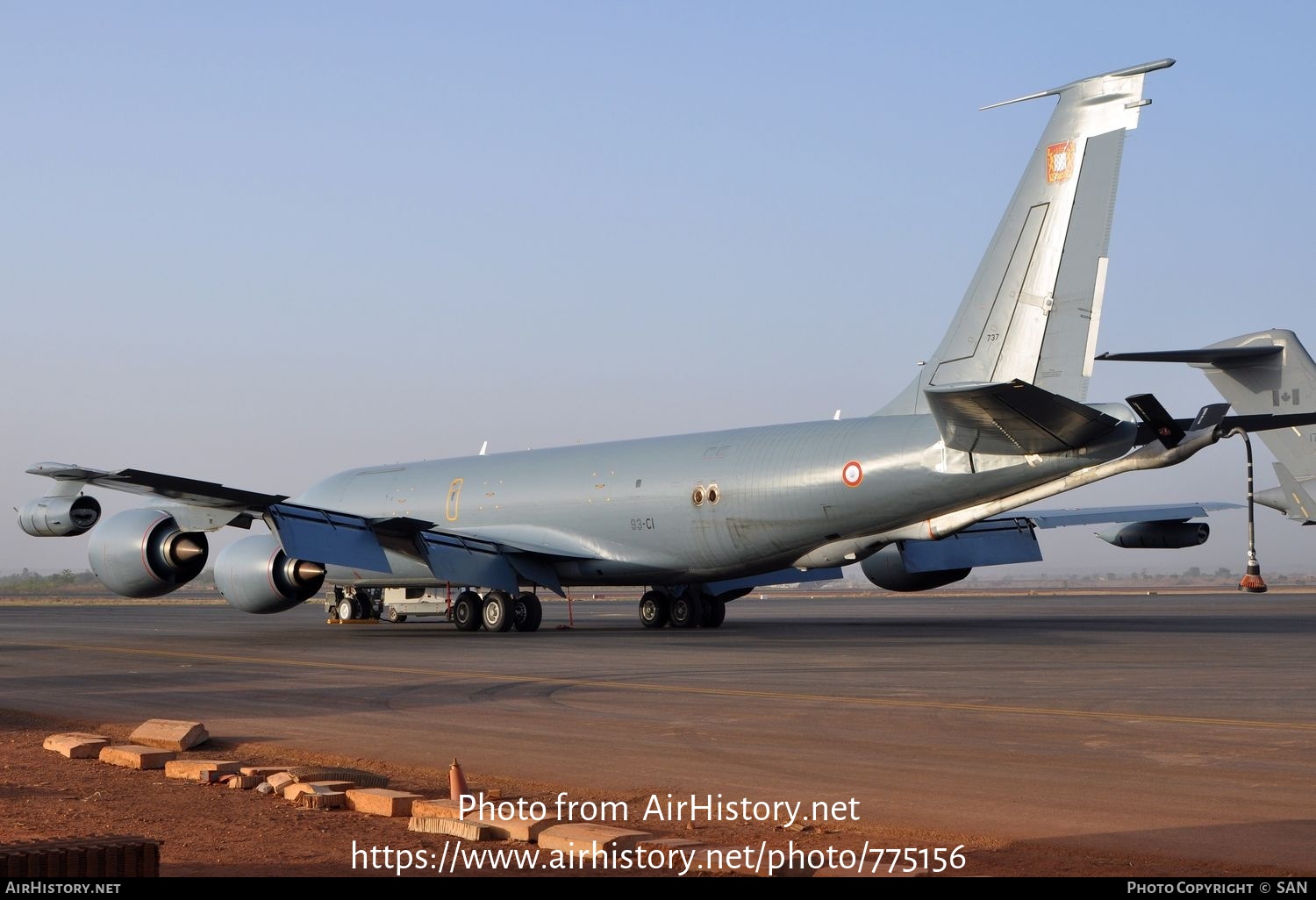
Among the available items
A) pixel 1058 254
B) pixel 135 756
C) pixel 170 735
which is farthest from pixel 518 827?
pixel 1058 254

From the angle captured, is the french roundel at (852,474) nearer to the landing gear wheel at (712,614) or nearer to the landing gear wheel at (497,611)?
the landing gear wheel at (712,614)

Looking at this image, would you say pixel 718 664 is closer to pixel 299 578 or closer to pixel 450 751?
pixel 450 751

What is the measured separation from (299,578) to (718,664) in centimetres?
1243

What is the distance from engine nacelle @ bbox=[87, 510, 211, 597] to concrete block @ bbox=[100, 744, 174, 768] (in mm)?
16230

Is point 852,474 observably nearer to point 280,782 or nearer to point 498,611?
point 498,611

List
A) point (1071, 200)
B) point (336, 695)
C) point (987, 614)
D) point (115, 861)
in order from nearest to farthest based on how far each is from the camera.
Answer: point (115, 861) < point (336, 695) < point (1071, 200) < point (987, 614)

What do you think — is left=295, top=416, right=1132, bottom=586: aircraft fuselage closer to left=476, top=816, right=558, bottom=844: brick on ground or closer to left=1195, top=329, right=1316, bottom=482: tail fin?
left=1195, top=329, right=1316, bottom=482: tail fin

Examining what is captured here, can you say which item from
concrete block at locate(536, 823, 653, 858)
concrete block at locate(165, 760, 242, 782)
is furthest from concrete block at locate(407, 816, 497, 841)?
concrete block at locate(165, 760, 242, 782)

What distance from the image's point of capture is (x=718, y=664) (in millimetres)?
17688

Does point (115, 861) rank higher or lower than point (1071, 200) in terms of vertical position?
lower

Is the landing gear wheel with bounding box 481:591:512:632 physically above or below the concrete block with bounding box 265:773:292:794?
above

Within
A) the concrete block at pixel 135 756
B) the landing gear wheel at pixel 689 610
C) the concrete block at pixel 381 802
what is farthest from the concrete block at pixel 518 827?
the landing gear wheel at pixel 689 610

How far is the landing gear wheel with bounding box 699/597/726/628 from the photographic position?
93.8ft
